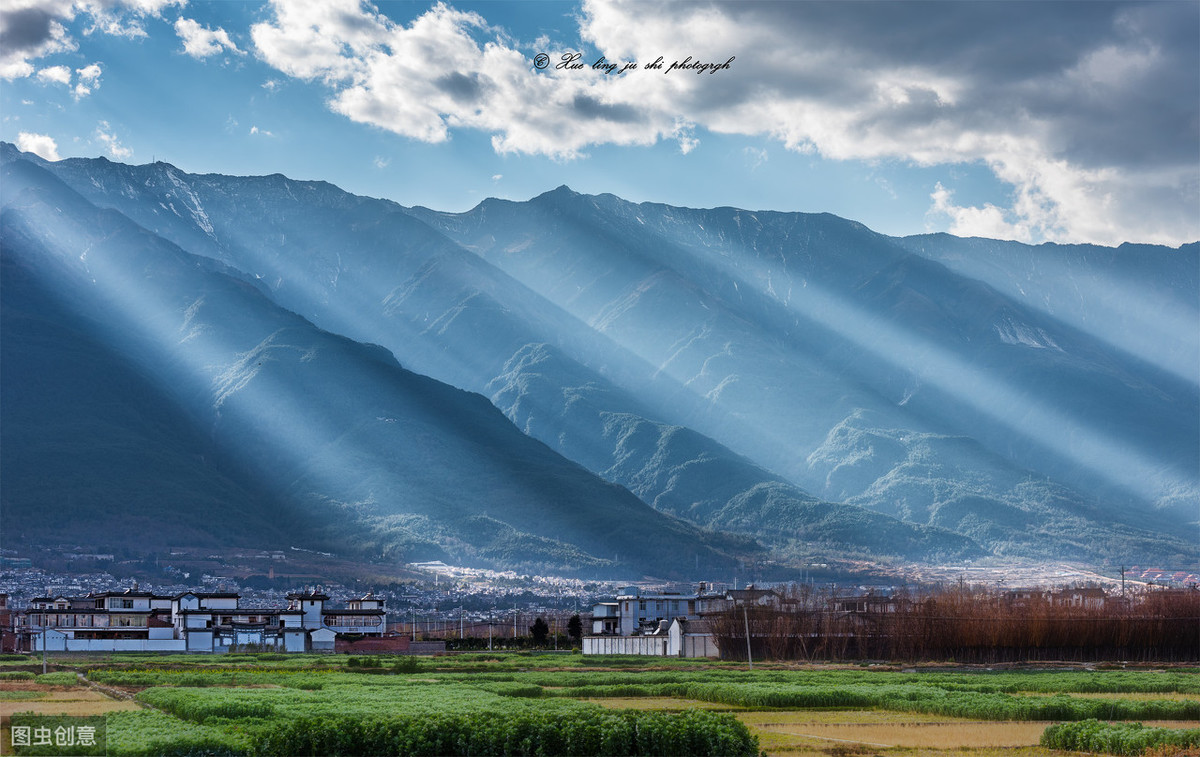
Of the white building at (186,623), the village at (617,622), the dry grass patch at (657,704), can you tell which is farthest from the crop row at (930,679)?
the white building at (186,623)

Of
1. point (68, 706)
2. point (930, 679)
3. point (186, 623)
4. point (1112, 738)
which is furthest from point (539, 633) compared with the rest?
point (1112, 738)

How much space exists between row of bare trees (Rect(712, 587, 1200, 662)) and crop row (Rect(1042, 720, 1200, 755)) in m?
51.0

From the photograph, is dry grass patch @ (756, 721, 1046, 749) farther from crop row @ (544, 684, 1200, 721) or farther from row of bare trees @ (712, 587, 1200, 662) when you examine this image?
row of bare trees @ (712, 587, 1200, 662)

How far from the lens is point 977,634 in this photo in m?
92.8

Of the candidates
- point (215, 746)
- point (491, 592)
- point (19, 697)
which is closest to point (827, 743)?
point (215, 746)

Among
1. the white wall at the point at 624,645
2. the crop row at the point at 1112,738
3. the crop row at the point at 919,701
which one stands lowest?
the white wall at the point at 624,645

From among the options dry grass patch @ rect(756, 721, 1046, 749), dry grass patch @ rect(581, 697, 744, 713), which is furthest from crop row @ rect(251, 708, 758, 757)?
dry grass patch @ rect(581, 697, 744, 713)

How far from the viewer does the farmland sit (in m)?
35.0

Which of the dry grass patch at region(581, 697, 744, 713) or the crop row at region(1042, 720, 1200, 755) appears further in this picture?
the dry grass patch at region(581, 697, 744, 713)

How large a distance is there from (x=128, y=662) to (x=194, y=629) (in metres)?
30.8

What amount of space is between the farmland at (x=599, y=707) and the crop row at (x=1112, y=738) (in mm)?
74

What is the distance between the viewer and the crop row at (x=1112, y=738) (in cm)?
3612

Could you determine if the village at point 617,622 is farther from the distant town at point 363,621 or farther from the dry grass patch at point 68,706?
the dry grass patch at point 68,706

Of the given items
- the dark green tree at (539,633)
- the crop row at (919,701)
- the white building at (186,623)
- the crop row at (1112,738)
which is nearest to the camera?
the crop row at (1112,738)
